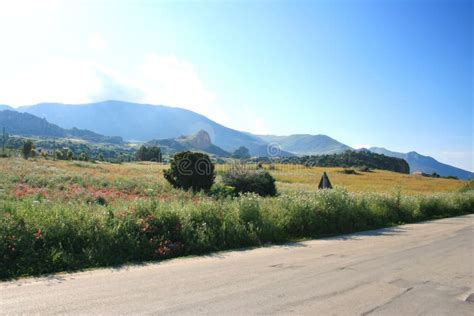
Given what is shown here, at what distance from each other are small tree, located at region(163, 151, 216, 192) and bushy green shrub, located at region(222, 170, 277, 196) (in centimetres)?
172

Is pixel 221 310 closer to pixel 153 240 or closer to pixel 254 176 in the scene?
pixel 153 240

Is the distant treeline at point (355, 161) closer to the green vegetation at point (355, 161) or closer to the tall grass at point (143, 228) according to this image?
the green vegetation at point (355, 161)

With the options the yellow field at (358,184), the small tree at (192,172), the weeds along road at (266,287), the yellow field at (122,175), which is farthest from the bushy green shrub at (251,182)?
the weeds along road at (266,287)

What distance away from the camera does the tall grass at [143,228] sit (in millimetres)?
7395

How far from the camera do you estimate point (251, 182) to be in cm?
2731

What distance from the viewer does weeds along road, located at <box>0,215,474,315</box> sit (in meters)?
5.55

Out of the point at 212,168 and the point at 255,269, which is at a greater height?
the point at 212,168

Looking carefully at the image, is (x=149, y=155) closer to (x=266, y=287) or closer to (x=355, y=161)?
(x=355, y=161)

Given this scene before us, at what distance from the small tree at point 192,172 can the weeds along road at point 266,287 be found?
673 inches

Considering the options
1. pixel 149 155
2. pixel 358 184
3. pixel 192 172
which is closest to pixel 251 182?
pixel 192 172

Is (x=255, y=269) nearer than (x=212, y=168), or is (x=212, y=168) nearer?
(x=255, y=269)

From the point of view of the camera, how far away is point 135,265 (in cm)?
793

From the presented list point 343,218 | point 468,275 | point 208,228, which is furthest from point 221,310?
point 343,218

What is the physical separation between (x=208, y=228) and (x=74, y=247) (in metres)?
3.34
